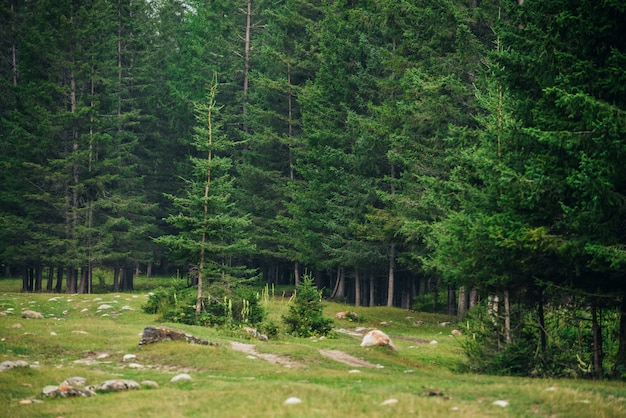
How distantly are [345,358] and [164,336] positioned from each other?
5.02 meters

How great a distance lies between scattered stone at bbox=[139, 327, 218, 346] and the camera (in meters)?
19.6

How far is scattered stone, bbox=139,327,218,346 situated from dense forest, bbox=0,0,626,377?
6.39m

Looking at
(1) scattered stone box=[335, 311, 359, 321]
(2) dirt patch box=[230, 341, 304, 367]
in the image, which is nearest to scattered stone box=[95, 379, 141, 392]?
(2) dirt patch box=[230, 341, 304, 367]

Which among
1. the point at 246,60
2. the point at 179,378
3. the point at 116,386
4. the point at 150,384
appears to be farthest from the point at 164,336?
the point at 246,60

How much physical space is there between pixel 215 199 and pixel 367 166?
16.0 m

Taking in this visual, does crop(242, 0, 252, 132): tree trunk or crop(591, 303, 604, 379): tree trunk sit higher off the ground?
crop(242, 0, 252, 132): tree trunk

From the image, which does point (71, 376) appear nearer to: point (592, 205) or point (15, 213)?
point (592, 205)

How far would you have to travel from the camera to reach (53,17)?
48.0 meters

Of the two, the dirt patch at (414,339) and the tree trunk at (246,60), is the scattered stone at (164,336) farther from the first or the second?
the tree trunk at (246,60)

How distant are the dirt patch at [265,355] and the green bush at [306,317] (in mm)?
4360

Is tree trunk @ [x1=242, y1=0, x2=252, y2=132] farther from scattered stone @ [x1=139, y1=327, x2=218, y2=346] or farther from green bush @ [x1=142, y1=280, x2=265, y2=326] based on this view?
scattered stone @ [x1=139, y1=327, x2=218, y2=346]

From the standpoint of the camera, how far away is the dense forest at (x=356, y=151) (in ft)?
49.2

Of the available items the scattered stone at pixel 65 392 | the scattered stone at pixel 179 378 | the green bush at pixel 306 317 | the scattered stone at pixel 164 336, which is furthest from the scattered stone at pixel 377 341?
the scattered stone at pixel 65 392

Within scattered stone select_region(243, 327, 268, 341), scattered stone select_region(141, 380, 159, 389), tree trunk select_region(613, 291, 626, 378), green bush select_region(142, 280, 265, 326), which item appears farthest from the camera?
green bush select_region(142, 280, 265, 326)
